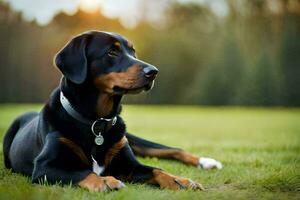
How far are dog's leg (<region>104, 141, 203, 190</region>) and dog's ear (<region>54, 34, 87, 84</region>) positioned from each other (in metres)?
0.91

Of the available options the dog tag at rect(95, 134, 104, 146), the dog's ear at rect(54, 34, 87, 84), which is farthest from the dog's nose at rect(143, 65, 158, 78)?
the dog tag at rect(95, 134, 104, 146)

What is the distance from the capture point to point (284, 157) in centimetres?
740

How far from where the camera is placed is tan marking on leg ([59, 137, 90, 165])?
482cm

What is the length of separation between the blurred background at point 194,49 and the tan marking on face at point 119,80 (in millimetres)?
29958

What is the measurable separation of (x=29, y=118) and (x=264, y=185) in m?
3.53

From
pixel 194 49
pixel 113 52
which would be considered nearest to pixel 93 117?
pixel 113 52

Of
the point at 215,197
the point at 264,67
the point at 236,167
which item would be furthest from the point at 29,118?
the point at 264,67

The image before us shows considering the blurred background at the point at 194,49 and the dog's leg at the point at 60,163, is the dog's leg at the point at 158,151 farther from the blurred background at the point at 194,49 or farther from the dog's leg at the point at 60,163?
the blurred background at the point at 194,49

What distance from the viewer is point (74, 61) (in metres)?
5.00

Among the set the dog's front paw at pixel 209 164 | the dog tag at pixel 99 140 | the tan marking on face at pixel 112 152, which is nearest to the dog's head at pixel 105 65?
the dog tag at pixel 99 140

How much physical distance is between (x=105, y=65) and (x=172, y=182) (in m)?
1.38

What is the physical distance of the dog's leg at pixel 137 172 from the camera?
4.66 meters

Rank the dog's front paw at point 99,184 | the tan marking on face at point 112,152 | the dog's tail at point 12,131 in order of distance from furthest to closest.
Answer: the dog's tail at point 12,131 → the tan marking on face at point 112,152 → the dog's front paw at point 99,184

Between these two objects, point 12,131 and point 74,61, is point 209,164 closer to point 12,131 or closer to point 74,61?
point 74,61
